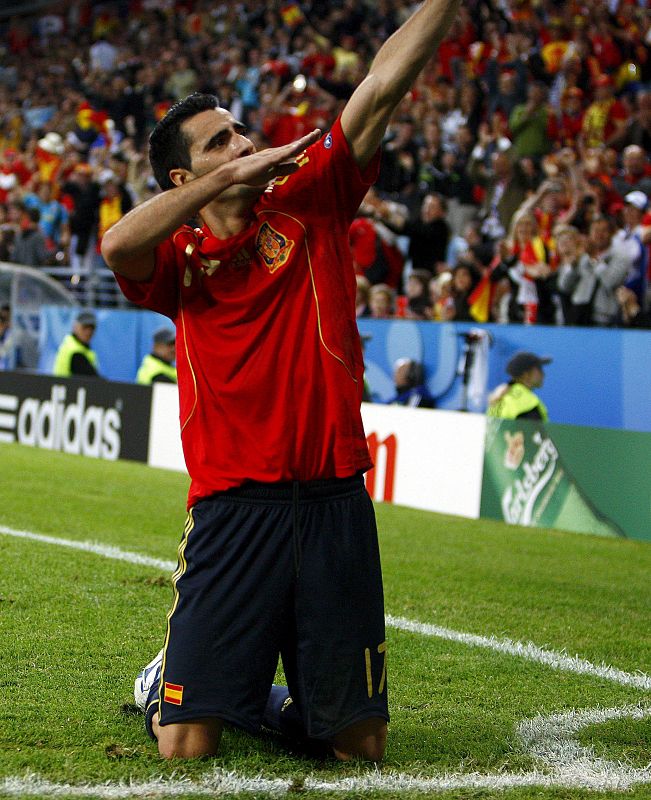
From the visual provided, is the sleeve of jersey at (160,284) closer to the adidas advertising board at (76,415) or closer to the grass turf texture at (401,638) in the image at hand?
the grass turf texture at (401,638)

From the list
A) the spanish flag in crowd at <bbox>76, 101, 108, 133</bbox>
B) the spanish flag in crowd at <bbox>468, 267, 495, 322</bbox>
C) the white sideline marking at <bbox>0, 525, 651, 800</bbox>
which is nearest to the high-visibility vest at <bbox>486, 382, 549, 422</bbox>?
the spanish flag in crowd at <bbox>468, 267, 495, 322</bbox>

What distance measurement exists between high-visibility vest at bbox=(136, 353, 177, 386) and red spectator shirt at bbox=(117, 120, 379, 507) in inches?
356

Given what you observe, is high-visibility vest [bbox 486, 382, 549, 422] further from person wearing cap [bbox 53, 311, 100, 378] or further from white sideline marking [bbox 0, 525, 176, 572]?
person wearing cap [bbox 53, 311, 100, 378]

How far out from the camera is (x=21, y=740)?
359 centimetres

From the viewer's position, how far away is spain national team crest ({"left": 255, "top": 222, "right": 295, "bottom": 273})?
340 cm

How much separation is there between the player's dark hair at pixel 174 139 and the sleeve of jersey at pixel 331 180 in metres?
0.33

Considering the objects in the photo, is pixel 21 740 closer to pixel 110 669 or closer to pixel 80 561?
pixel 110 669

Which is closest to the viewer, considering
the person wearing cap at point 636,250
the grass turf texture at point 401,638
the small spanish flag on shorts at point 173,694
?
the small spanish flag on shorts at point 173,694

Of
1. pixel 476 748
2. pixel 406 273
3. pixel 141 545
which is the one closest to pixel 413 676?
pixel 476 748

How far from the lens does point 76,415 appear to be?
12.7m

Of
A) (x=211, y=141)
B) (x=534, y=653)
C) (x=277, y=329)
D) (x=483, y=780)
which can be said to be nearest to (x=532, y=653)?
(x=534, y=653)

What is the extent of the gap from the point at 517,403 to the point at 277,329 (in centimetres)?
667

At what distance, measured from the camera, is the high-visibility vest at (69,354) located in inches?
534

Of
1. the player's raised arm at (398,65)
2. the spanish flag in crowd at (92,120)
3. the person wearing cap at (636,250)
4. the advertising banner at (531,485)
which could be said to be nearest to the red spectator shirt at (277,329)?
the player's raised arm at (398,65)
